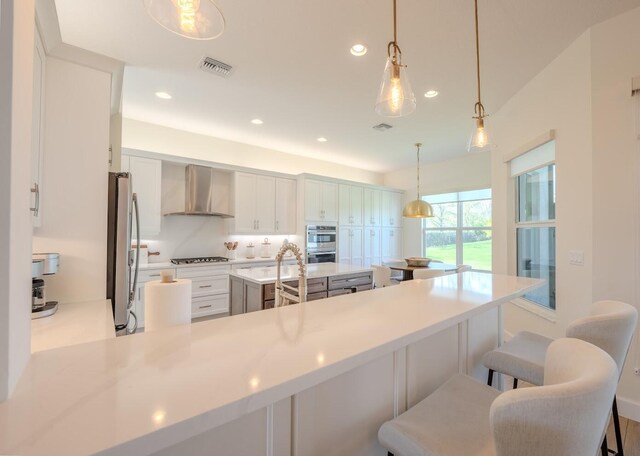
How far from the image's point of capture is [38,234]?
1912 mm

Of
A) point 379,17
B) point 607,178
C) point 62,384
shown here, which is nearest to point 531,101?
point 607,178

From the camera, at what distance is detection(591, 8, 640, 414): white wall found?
2078mm

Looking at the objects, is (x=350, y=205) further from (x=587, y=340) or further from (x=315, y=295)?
(x=587, y=340)

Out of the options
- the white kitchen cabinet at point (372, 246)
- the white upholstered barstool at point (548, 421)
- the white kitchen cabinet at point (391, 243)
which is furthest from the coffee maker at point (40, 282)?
the white kitchen cabinet at point (391, 243)

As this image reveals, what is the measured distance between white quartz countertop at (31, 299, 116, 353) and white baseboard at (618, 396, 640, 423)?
331cm

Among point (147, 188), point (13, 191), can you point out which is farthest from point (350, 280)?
point (13, 191)

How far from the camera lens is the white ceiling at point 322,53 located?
6.77 ft

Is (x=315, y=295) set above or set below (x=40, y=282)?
below

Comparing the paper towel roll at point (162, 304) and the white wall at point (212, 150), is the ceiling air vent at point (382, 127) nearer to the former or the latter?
the white wall at point (212, 150)

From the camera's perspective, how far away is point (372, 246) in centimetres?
646

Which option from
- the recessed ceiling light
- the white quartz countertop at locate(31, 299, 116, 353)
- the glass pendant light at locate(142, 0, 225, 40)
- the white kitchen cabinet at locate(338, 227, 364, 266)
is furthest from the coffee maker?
the white kitchen cabinet at locate(338, 227, 364, 266)

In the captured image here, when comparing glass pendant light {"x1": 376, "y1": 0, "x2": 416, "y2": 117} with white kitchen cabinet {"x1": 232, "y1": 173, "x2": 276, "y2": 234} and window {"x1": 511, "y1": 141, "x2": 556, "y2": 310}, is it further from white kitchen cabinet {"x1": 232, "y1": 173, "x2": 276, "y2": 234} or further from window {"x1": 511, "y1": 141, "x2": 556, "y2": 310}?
white kitchen cabinet {"x1": 232, "y1": 173, "x2": 276, "y2": 234}

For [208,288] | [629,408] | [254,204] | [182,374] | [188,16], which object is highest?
[188,16]

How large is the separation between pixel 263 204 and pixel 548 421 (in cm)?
477
